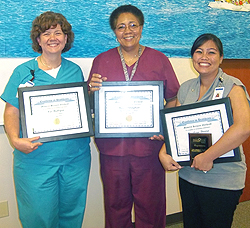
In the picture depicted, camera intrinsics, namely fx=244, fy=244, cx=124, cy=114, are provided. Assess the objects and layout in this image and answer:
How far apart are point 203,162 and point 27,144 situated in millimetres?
→ 885

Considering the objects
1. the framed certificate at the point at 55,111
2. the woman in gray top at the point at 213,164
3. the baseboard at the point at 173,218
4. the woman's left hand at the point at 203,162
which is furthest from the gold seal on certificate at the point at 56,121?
the baseboard at the point at 173,218

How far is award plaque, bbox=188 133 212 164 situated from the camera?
3.89ft

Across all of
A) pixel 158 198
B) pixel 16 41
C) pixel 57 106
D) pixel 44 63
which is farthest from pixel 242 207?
pixel 16 41

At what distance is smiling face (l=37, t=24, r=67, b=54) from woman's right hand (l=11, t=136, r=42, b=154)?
484 mm

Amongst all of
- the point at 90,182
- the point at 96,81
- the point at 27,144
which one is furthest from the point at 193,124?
the point at 90,182

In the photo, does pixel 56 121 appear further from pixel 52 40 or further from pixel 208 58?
pixel 208 58

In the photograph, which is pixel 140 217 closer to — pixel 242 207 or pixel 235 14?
pixel 242 207

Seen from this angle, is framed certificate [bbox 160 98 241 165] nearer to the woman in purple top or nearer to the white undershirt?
the woman in purple top

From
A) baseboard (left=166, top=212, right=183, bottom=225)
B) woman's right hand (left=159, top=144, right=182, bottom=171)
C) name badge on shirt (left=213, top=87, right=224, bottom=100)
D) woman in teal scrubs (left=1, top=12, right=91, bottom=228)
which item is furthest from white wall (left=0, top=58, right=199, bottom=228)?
name badge on shirt (left=213, top=87, right=224, bottom=100)

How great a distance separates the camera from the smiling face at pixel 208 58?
1.24 m

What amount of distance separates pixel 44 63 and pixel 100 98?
1.24 feet

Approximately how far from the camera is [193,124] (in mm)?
1222

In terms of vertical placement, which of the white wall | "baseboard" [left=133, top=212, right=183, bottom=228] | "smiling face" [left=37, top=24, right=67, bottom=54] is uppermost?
"smiling face" [left=37, top=24, right=67, bottom=54]

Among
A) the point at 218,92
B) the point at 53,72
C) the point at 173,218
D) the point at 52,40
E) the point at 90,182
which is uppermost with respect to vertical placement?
the point at 52,40
